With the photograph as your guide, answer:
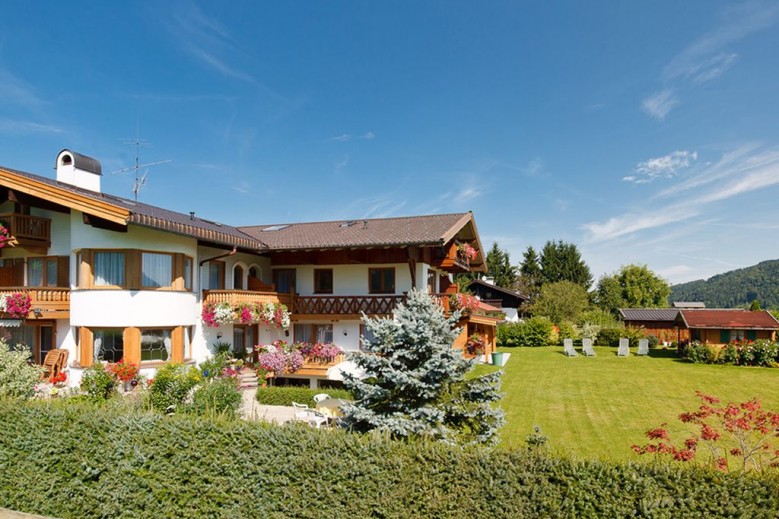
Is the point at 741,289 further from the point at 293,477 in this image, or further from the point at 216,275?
the point at 293,477

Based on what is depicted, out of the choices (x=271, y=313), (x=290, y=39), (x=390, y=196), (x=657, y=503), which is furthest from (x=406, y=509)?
(x=390, y=196)

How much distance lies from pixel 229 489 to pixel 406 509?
3.26 m

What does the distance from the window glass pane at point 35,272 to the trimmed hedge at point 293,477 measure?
1058 centimetres

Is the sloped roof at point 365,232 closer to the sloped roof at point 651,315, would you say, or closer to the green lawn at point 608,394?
the green lawn at point 608,394

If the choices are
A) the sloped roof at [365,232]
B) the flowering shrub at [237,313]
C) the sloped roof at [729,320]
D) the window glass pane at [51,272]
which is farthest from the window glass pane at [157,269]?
the sloped roof at [729,320]

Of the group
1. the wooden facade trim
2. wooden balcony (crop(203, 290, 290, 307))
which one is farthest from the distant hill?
the wooden facade trim

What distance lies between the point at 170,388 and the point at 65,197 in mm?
7448

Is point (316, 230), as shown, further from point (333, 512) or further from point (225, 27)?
point (333, 512)

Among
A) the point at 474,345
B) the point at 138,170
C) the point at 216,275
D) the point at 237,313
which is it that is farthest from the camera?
the point at 138,170

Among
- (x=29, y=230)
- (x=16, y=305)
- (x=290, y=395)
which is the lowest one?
(x=290, y=395)

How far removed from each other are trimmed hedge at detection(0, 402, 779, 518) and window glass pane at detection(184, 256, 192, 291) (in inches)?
355

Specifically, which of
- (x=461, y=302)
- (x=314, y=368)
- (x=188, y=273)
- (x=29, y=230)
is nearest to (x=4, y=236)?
(x=29, y=230)

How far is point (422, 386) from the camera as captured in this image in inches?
370

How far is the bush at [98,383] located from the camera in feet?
50.9
